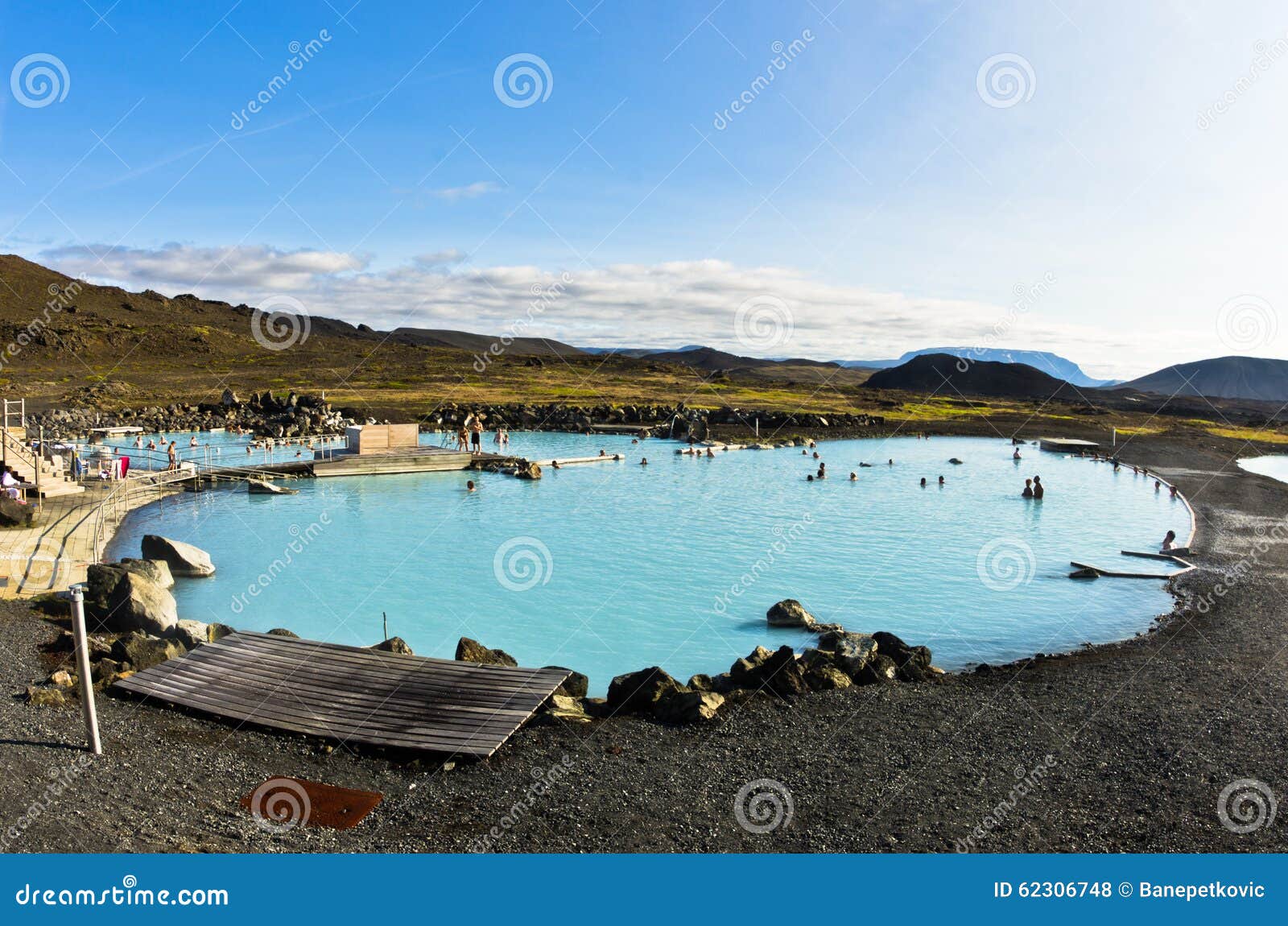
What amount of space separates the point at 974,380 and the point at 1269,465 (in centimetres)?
7154

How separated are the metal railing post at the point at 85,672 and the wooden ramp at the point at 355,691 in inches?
62.6

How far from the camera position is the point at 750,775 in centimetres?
945

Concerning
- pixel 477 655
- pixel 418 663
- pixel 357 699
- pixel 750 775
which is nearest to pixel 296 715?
pixel 357 699

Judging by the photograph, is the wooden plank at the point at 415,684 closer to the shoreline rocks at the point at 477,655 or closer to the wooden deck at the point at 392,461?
the shoreline rocks at the point at 477,655

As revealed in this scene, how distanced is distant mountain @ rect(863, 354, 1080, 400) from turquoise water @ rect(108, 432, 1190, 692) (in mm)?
74079

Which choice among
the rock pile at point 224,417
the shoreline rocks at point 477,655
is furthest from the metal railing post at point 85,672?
the rock pile at point 224,417

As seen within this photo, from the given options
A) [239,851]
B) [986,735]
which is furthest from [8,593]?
[986,735]

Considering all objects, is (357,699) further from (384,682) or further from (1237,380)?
(1237,380)

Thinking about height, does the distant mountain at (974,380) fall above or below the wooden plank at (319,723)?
above

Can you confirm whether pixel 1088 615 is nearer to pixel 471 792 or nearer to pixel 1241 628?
pixel 1241 628

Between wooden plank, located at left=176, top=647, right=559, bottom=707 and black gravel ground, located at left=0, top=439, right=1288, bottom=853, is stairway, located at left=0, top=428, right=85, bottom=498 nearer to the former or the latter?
black gravel ground, located at left=0, top=439, right=1288, bottom=853

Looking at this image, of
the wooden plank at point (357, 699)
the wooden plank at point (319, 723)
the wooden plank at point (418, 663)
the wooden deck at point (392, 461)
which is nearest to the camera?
the wooden plank at point (319, 723)

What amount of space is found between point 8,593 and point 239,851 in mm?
10933

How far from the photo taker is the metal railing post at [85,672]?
8.55m
